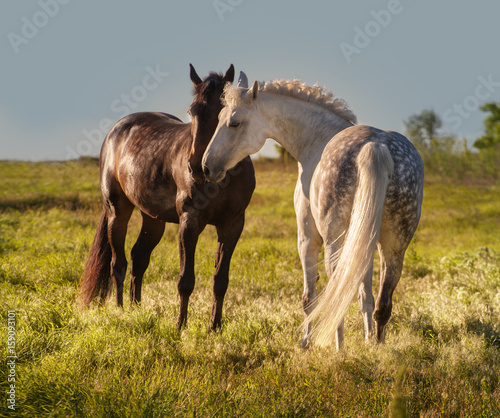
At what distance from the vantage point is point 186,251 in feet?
14.6

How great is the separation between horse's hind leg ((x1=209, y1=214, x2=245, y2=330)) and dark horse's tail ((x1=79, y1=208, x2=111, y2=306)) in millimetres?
1802

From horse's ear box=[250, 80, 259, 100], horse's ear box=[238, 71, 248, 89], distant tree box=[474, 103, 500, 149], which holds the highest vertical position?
distant tree box=[474, 103, 500, 149]

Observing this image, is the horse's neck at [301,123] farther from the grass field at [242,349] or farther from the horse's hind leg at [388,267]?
the grass field at [242,349]

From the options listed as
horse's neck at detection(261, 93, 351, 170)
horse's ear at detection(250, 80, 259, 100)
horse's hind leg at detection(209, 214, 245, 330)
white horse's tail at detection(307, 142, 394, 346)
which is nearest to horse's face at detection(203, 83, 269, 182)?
horse's ear at detection(250, 80, 259, 100)

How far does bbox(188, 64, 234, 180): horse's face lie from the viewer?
13.7 ft

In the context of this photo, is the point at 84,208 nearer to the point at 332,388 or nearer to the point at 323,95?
the point at 323,95

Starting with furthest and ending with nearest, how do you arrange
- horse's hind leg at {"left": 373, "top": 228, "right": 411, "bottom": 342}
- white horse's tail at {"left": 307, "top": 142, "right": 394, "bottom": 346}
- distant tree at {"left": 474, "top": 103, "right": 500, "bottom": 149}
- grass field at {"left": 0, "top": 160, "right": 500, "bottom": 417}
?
distant tree at {"left": 474, "top": 103, "right": 500, "bottom": 149}, horse's hind leg at {"left": 373, "top": 228, "right": 411, "bottom": 342}, white horse's tail at {"left": 307, "top": 142, "right": 394, "bottom": 346}, grass field at {"left": 0, "top": 160, "right": 500, "bottom": 417}

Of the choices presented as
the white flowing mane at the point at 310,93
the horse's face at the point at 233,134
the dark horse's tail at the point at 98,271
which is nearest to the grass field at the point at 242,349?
the dark horse's tail at the point at 98,271

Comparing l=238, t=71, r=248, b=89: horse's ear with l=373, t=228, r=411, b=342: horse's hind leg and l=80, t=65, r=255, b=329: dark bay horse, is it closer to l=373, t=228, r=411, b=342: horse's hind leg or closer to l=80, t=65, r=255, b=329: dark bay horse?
l=80, t=65, r=255, b=329: dark bay horse

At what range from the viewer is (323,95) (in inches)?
165

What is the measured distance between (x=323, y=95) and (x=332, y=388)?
2.60m

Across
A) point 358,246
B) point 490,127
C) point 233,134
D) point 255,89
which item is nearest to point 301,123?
point 255,89

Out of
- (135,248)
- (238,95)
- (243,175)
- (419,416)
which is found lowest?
(419,416)

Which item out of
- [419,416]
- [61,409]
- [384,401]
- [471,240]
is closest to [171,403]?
[61,409]
